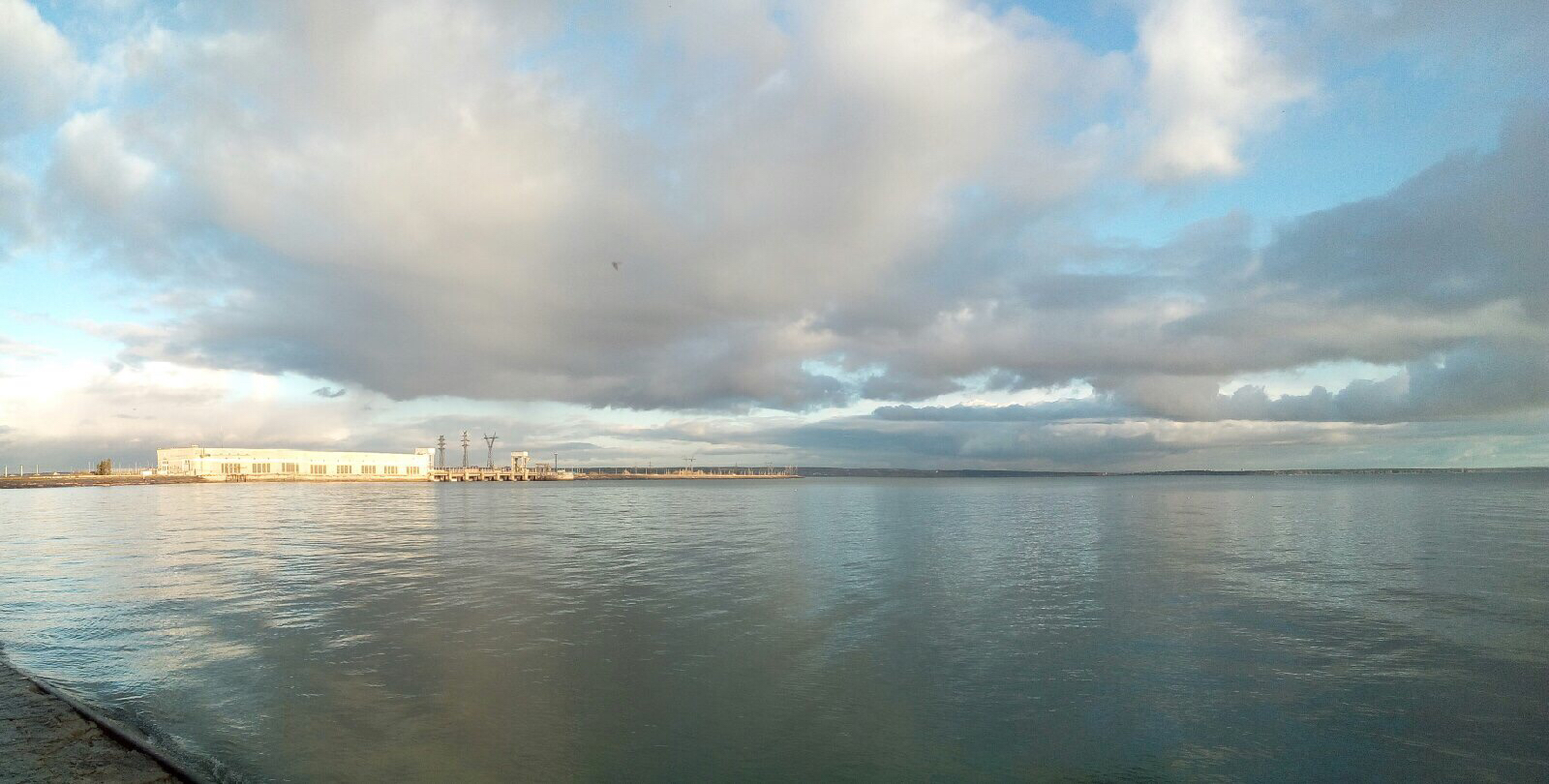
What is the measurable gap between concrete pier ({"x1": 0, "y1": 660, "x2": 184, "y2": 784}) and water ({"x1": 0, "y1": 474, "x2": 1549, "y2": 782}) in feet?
4.79

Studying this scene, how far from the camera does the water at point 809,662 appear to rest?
44.2ft

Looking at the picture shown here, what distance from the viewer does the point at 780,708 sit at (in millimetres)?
15664

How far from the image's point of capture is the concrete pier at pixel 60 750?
34.1 ft

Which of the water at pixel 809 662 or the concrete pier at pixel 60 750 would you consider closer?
the concrete pier at pixel 60 750

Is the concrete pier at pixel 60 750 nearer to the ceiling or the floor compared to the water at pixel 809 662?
nearer to the ceiling

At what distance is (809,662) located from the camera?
19.0m

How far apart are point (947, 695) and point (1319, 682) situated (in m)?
8.64

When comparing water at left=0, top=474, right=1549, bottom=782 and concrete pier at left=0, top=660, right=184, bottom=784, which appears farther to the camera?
water at left=0, top=474, right=1549, bottom=782

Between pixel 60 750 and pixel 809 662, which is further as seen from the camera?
pixel 809 662

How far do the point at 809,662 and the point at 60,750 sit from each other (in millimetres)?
13751

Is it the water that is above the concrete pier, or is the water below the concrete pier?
below

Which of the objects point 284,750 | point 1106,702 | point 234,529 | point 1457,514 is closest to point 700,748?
point 284,750

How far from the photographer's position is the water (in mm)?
13469

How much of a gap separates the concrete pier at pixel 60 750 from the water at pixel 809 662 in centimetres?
146
